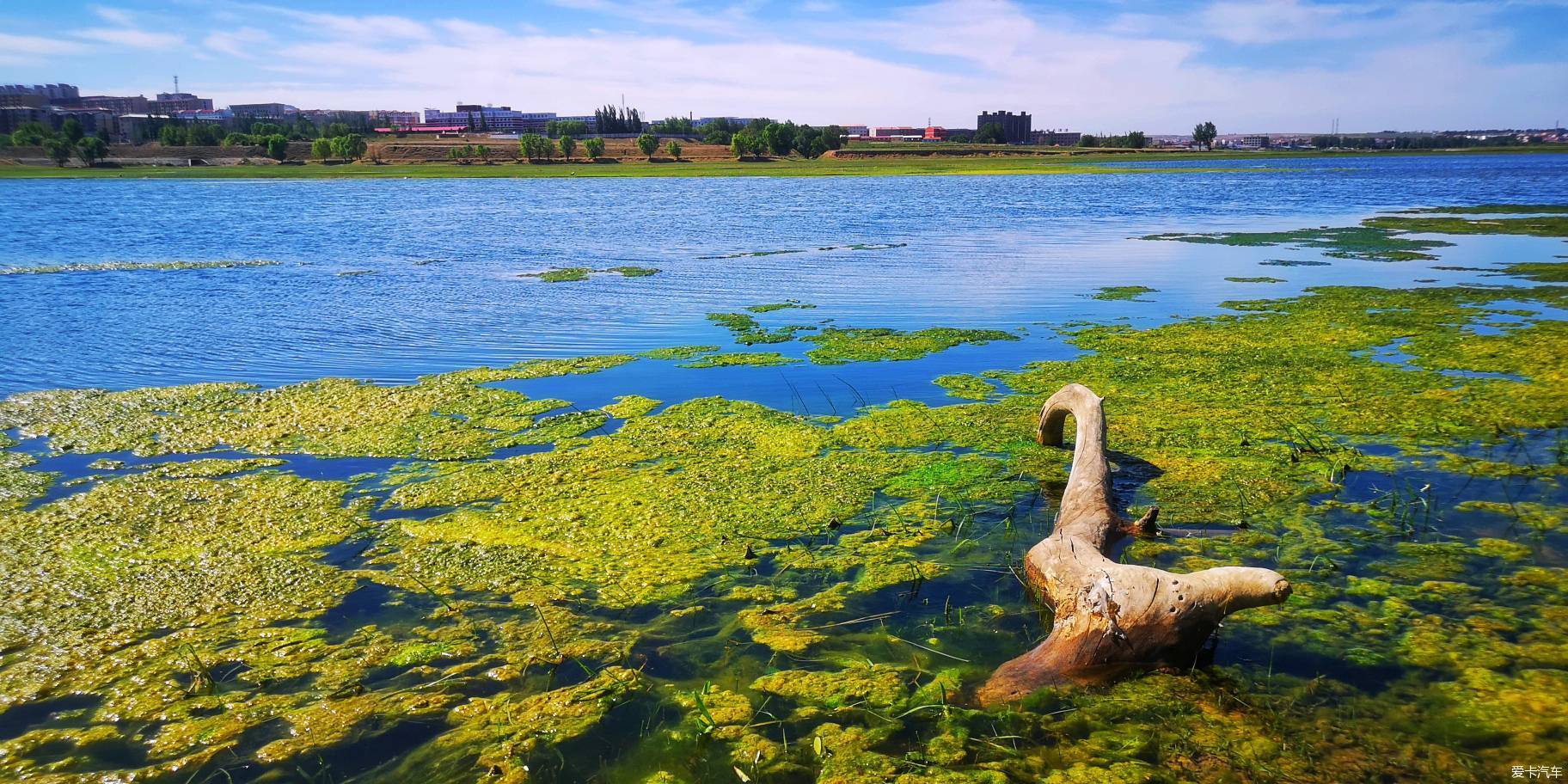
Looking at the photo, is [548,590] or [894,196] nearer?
[548,590]

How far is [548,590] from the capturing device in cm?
573

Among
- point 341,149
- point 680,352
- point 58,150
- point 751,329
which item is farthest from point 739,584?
point 58,150

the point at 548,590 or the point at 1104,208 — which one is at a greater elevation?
the point at 1104,208

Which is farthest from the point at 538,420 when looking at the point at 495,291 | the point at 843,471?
the point at 495,291

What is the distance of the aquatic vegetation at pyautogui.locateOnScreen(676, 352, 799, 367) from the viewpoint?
11.9 m

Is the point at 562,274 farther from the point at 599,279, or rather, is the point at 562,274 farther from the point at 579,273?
the point at 599,279

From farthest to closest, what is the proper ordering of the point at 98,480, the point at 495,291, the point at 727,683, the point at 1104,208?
the point at 1104,208, the point at 495,291, the point at 98,480, the point at 727,683

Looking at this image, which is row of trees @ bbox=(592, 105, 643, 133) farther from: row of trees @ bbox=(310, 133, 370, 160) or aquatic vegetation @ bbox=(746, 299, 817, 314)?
aquatic vegetation @ bbox=(746, 299, 817, 314)

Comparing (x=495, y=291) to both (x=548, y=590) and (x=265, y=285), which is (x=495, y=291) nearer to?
(x=265, y=285)

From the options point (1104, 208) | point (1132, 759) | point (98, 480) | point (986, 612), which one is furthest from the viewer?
point (1104, 208)

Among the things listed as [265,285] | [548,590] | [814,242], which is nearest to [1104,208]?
[814,242]

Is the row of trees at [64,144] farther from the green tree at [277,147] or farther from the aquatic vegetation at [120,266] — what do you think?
the aquatic vegetation at [120,266]

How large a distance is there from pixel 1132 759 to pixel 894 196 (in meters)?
50.3

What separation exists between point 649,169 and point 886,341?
84844 millimetres
